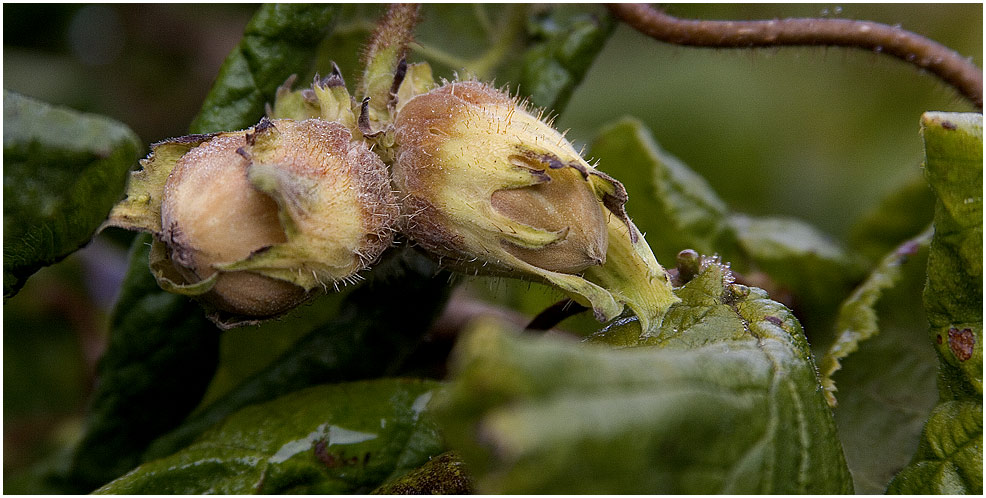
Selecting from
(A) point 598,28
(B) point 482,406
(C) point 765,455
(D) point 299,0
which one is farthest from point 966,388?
(D) point 299,0

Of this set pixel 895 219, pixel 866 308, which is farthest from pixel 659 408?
pixel 895 219

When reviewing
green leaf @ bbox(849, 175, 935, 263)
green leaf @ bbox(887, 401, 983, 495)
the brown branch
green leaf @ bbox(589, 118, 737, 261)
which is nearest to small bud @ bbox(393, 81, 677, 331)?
green leaf @ bbox(887, 401, 983, 495)

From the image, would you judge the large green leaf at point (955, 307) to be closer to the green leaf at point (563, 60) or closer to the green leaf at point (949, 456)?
the green leaf at point (949, 456)

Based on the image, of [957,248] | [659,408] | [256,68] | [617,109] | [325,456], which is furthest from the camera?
[617,109]

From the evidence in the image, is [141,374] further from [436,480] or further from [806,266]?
[806,266]

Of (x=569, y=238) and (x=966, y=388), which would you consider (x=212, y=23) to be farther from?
(x=966, y=388)

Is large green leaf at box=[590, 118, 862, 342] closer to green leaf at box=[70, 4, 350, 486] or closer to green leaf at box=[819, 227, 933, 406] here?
green leaf at box=[819, 227, 933, 406]

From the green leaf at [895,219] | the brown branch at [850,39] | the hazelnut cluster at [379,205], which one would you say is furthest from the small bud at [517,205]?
the green leaf at [895,219]
